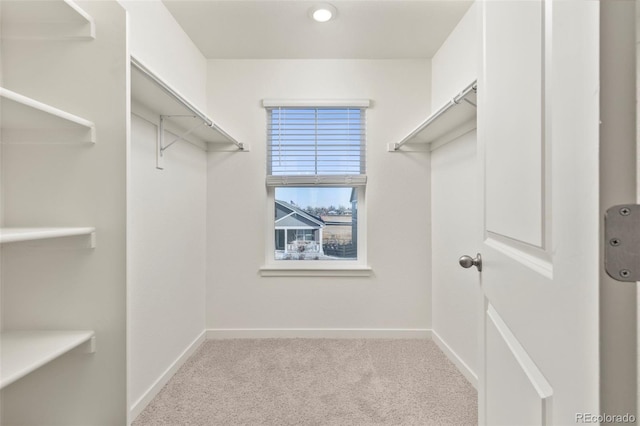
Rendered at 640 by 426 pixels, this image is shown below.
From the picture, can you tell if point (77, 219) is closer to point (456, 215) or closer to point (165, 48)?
point (165, 48)

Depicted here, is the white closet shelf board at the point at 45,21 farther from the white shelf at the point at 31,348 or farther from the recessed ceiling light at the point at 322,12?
the recessed ceiling light at the point at 322,12

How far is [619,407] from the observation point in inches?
13.4

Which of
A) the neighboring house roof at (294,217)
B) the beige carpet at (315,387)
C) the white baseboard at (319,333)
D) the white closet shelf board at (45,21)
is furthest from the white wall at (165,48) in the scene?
the white baseboard at (319,333)

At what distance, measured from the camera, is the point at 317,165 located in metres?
2.66

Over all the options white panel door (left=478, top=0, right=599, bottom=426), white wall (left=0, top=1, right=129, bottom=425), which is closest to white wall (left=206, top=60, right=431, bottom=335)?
white wall (left=0, top=1, right=129, bottom=425)

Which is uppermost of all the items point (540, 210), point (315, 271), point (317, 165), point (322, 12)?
point (322, 12)

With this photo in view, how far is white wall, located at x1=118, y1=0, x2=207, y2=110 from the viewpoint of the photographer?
5.24 ft

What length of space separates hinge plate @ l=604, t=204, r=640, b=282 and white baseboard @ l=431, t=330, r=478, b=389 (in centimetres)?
185

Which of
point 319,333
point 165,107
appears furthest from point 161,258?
point 319,333

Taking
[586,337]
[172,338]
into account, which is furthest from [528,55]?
[172,338]

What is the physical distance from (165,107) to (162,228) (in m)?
0.71

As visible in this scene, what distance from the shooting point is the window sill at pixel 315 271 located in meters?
2.61

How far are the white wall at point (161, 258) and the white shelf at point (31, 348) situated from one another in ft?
1.42

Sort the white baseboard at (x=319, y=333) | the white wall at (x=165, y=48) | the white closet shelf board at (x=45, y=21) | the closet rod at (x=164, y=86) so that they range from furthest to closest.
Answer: the white baseboard at (x=319, y=333), the white wall at (x=165, y=48), the closet rod at (x=164, y=86), the white closet shelf board at (x=45, y=21)
